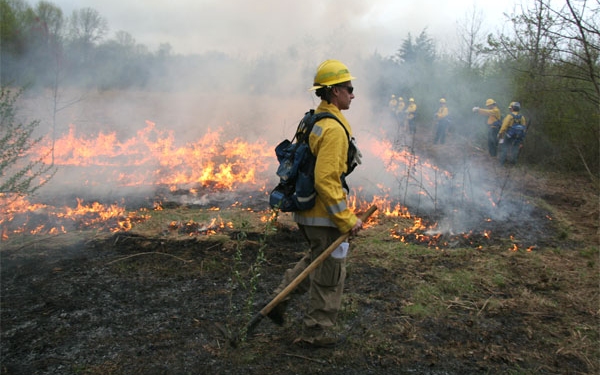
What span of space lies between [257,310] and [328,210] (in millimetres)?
1330

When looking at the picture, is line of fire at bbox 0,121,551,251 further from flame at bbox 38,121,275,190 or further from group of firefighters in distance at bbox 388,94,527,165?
group of firefighters in distance at bbox 388,94,527,165

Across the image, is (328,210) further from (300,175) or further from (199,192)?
(199,192)

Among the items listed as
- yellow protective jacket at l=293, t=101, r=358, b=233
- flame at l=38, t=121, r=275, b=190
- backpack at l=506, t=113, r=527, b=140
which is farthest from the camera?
backpack at l=506, t=113, r=527, b=140

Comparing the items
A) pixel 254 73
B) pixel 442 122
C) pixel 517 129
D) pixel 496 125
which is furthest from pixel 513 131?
pixel 254 73

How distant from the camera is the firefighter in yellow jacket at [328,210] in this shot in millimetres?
2787

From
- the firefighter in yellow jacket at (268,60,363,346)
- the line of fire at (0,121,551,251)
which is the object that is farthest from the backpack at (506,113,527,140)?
the firefighter in yellow jacket at (268,60,363,346)

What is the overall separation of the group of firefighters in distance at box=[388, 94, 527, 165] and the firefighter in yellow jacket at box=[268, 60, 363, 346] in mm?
6016

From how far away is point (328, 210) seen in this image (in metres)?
2.80

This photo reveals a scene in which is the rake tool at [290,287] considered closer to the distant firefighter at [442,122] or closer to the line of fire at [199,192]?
the line of fire at [199,192]

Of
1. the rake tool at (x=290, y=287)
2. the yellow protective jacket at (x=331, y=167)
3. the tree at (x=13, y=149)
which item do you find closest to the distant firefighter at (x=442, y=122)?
the tree at (x=13, y=149)

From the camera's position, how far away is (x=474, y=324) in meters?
3.51

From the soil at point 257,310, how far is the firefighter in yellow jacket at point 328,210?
21cm

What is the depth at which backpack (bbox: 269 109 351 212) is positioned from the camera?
2.89m

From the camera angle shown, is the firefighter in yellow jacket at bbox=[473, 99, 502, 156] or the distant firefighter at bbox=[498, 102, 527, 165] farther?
the firefighter in yellow jacket at bbox=[473, 99, 502, 156]
